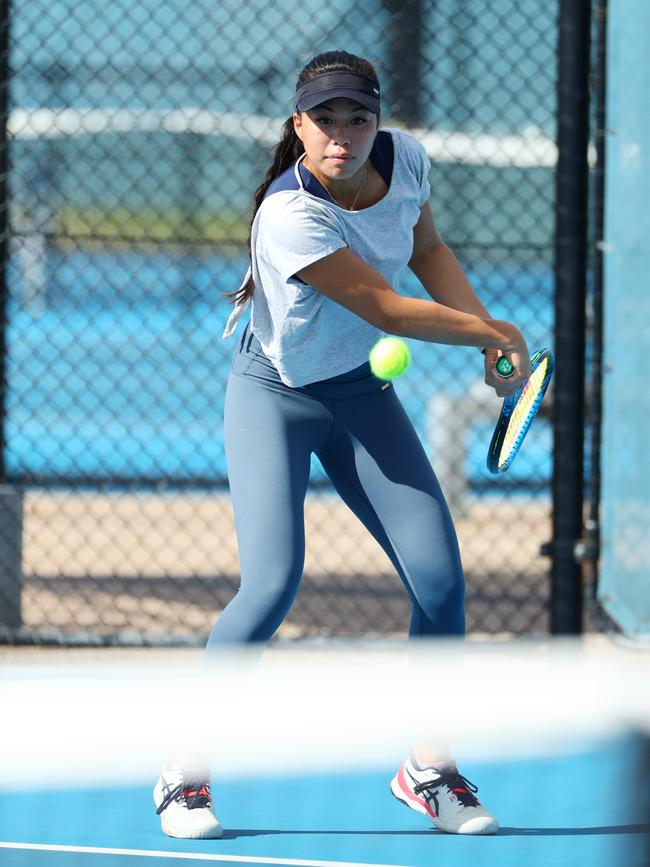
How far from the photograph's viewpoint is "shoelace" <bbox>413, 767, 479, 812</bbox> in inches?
132

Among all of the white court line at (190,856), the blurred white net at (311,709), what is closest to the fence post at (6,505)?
the blurred white net at (311,709)

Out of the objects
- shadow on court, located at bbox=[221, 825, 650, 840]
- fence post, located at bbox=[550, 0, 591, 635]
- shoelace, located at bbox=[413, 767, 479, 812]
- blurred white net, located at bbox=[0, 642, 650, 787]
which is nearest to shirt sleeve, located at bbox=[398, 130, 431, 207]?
blurred white net, located at bbox=[0, 642, 650, 787]

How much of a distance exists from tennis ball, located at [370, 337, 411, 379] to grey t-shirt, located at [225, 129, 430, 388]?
0.11 meters

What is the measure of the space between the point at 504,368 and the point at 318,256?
474 millimetres

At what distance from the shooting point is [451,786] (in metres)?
3.35

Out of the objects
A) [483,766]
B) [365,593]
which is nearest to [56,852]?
[483,766]

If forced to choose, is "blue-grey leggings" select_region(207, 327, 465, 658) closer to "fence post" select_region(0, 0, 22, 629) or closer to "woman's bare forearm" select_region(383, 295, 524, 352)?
"woman's bare forearm" select_region(383, 295, 524, 352)

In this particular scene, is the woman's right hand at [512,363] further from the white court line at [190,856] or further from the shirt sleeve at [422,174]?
the white court line at [190,856]

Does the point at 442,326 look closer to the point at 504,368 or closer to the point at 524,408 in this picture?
the point at 504,368

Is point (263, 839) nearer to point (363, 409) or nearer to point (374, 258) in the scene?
point (363, 409)

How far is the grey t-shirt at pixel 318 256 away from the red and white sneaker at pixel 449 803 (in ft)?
3.02

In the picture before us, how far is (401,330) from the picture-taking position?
301 cm

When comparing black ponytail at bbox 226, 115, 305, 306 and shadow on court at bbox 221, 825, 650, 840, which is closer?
black ponytail at bbox 226, 115, 305, 306

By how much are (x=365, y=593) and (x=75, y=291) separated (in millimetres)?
13865
